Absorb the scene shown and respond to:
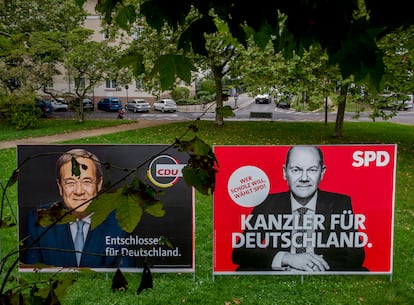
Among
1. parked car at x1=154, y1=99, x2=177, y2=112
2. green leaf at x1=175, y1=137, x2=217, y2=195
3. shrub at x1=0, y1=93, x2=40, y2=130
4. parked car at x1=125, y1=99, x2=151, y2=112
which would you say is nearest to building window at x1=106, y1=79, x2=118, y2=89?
parked car at x1=125, y1=99, x2=151, y2=112

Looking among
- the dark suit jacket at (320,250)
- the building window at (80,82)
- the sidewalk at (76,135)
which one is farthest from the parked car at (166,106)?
the dark suit jacket at (320,250)

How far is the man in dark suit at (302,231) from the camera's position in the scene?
239 inches

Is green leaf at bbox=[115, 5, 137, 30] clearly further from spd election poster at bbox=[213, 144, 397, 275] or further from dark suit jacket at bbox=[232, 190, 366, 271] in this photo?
dark suit jacket at bbox=[232, 190, 366, 271]

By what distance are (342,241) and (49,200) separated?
151 inches

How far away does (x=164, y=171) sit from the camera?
237 inches

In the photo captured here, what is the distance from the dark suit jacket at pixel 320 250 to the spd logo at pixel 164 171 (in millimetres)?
1124

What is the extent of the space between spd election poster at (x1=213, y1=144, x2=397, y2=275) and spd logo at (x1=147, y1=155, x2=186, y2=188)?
0.55 meters

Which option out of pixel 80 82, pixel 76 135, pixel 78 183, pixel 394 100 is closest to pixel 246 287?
pixel 78 183

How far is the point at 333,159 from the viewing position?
235 inches

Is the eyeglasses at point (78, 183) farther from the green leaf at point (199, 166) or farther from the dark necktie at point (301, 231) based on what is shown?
the green leaf at point (199, 166)

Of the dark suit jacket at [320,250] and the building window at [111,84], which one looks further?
the building window at [111,84]

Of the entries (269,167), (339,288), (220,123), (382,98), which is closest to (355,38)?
(269,167)

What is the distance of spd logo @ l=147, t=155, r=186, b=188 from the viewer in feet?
19.6

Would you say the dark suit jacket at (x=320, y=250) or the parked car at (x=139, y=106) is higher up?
the parked car at (x=139, y=106)
